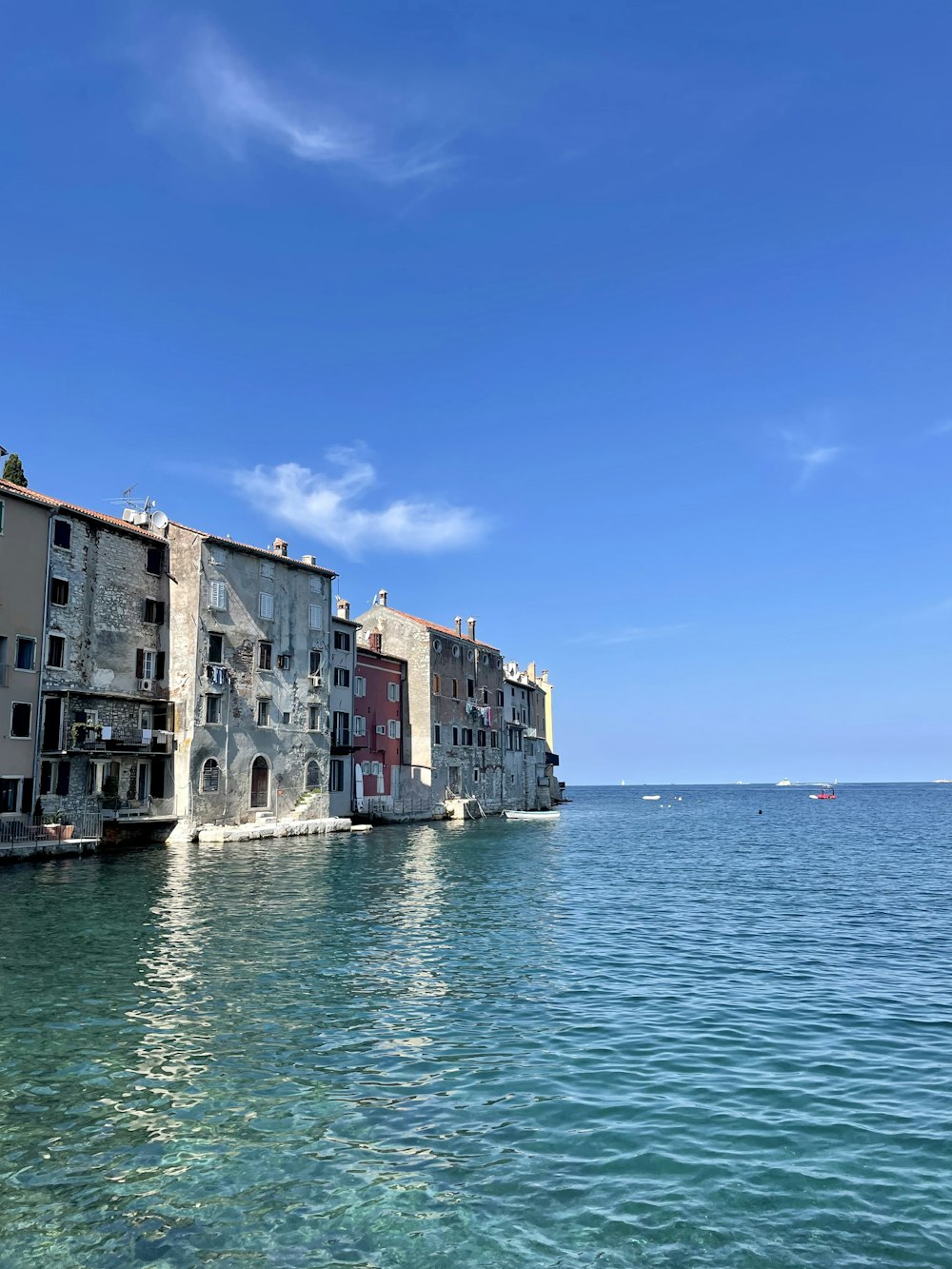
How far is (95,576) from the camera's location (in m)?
40.3

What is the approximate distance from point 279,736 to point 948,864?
32539 millimetres

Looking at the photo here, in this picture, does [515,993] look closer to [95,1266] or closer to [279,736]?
[95,1266]

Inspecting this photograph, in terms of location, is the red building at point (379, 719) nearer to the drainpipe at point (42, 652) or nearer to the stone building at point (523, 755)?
the stone building at point (523, 755)

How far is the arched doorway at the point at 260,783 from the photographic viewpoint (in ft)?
156

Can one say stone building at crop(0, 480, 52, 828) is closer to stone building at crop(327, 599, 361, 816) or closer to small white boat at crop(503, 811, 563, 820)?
stone building at crop(327, 599, 361, 816)

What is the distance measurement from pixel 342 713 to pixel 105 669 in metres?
16.9

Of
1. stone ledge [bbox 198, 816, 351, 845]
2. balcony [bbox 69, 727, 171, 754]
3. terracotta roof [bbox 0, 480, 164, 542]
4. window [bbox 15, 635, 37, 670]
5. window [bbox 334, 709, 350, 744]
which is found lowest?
stone ledge [bbox 198, 816, 351, 845]

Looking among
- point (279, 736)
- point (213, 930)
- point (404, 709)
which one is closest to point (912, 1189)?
point (213, 930)

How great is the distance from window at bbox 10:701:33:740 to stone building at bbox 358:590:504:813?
1154 inches

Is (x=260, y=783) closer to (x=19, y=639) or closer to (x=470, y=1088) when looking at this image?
(x=19, y=639)

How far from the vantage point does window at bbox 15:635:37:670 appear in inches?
1407

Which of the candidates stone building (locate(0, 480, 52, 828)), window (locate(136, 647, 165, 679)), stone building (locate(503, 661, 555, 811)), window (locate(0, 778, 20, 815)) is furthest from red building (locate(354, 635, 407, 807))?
window (locate(0, 778, 20, 815))

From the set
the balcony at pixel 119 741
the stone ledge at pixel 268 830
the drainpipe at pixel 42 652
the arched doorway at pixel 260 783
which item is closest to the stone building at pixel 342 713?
the stone ledge at pixel 268 830

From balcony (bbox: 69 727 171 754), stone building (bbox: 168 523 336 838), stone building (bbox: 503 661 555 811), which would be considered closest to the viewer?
balcony (bbox: 69 727 171 754)
